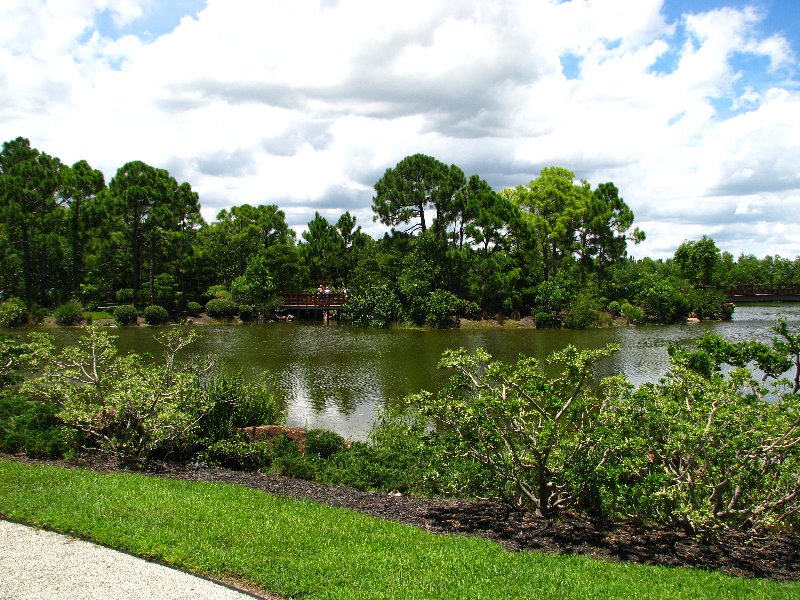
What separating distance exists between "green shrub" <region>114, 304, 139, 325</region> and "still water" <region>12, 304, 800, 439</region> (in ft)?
6.92

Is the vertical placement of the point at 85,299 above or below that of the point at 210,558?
above

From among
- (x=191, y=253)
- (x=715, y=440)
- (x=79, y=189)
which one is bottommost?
(x=715, y=440)

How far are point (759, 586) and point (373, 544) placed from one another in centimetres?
330

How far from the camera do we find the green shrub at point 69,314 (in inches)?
1487

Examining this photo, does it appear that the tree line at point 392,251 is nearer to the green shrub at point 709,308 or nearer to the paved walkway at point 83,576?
the green shrub at point 709,308

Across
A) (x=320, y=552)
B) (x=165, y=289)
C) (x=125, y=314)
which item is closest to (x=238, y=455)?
(x=320, y=552)

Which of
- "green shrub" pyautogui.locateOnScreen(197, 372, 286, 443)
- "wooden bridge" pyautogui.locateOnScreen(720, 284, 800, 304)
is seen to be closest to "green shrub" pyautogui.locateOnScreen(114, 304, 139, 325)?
"green shrub" pyautogui.locateOnScreen(197, 372, 286, 443)

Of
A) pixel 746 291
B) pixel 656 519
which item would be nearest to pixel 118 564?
pixel 656 519

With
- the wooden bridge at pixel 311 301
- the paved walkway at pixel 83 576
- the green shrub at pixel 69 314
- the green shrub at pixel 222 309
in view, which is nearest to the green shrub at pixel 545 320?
the wooden bridge at pixel 311 301

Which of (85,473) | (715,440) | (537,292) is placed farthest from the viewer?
(537,292)

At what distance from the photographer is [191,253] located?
43.5 metres

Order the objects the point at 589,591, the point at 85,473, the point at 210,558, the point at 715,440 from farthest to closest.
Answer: the point at 85,473, the point at 715,440, the point at 210,558, the point at 589,591

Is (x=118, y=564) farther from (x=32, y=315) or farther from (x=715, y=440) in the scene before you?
(x=32, y=315)

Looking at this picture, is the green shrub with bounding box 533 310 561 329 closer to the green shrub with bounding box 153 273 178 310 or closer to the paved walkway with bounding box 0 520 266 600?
the green shrub with bounding box 153 273 178 310
